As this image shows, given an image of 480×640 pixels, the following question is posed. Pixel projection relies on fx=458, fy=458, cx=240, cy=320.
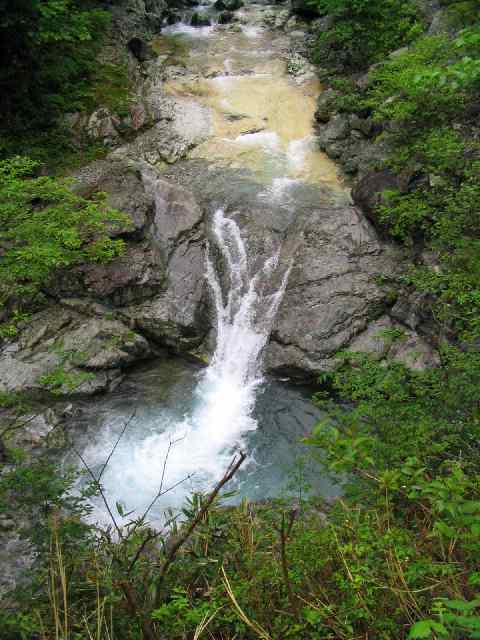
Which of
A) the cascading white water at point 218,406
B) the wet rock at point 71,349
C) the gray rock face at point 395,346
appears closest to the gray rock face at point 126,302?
the wet rock at point 71,349

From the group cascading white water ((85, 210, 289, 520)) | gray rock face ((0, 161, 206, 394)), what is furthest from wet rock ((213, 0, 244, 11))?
cascading white water ((85, 210, 289, 520))

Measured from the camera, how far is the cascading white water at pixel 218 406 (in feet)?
24.0

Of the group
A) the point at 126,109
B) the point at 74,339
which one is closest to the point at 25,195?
the point at 74,339

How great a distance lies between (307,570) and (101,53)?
51.8ft

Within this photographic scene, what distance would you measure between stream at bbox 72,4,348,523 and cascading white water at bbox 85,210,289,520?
21 millimetres

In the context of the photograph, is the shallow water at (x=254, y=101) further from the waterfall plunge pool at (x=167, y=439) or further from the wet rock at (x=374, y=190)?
the waterfall plunge pool at (x=167, y=439)

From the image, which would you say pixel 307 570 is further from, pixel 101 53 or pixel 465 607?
pixel 101 53

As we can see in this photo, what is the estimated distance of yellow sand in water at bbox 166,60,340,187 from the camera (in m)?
12.4

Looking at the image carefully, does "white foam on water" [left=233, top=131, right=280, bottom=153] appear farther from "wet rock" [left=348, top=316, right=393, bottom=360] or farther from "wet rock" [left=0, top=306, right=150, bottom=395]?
"wet rock" [left=0, top=306, right=150, bottom=395]

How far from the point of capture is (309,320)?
9219mm

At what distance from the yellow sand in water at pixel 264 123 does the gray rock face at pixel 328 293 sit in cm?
249

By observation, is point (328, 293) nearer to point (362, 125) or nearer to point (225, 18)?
point (362, 125)

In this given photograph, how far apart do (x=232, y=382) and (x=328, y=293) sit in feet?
8.77

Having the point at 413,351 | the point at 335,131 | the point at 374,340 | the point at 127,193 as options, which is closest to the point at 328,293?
the point at 374,340
